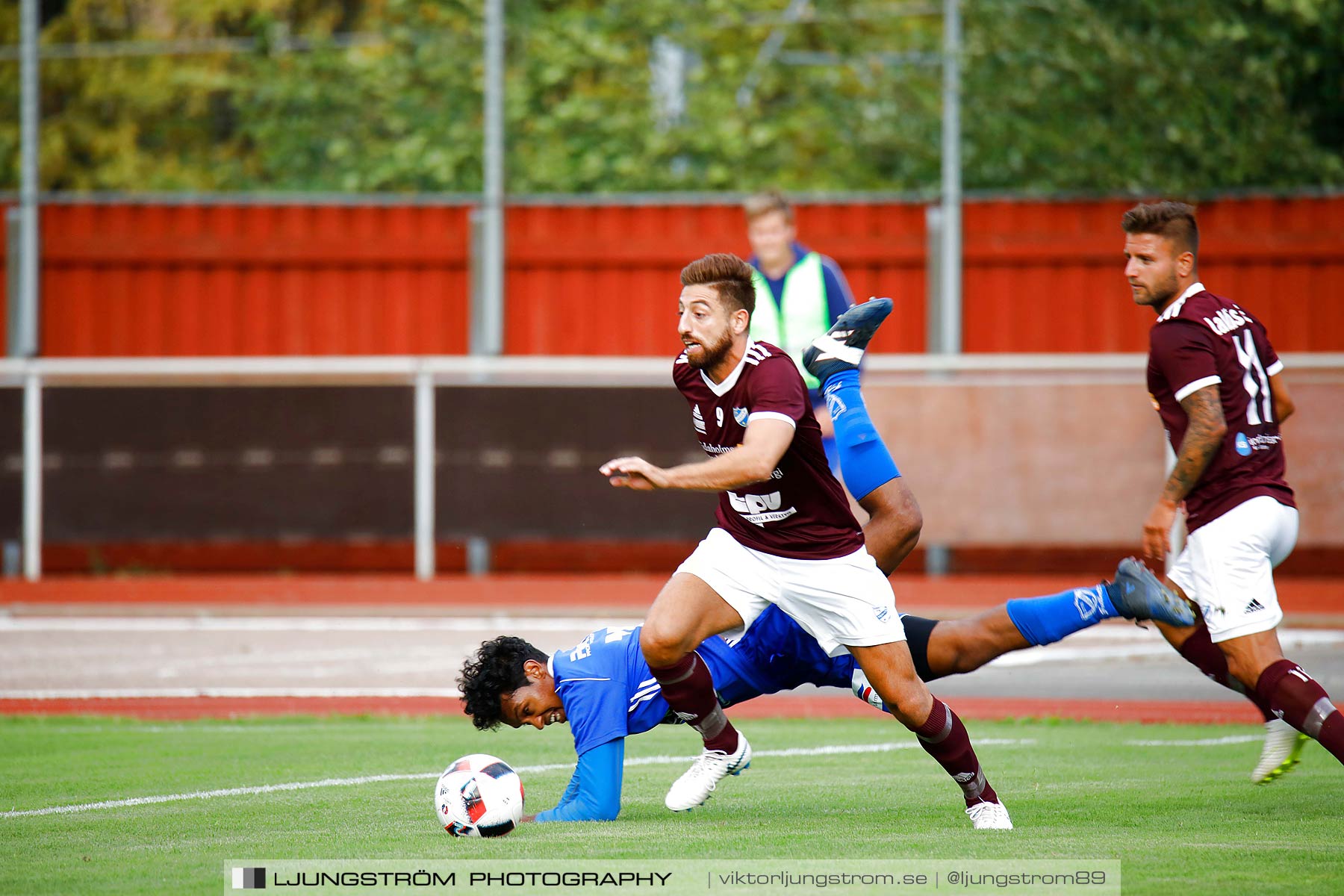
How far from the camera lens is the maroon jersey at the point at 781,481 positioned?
533 centimetres

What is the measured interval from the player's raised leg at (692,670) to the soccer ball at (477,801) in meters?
0.63

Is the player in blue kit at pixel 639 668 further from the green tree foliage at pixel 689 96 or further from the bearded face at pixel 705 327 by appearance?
the green tree foliage at pixel 689 96

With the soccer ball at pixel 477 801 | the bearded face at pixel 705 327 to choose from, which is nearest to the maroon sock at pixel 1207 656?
the bearded face at pixel 705 327

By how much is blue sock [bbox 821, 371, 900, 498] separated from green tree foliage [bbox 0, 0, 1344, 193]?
11.5 meters

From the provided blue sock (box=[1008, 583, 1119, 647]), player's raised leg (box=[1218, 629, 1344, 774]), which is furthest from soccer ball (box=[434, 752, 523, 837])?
player's raised leg (box=[1218, 629, 1344, 774])

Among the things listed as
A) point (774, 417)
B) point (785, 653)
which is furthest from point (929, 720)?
point (774, 417)

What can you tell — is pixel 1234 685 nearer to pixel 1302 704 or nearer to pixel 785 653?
pixel 1302 704

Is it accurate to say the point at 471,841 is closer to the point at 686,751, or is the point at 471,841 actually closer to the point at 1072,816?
the point at 1072,816

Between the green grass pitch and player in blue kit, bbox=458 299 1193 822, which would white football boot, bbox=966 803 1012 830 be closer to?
the green grass pitch

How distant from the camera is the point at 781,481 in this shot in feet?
Result: 17.7

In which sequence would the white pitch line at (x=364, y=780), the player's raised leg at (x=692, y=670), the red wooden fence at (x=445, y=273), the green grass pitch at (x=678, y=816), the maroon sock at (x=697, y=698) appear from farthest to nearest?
the red wooden fence at (x=445, y=273)
the white pitch line at (x=364, y=780)
the maroon sock at (x=697, y=698)
the player's raised leg at (x=692, y=670)
the green grass pitch at (x=678, y=816)

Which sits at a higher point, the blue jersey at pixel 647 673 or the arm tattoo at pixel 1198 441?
the arm tattoo at pixel 1198 441

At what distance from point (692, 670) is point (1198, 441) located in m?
1.93

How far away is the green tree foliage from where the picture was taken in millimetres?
16609
